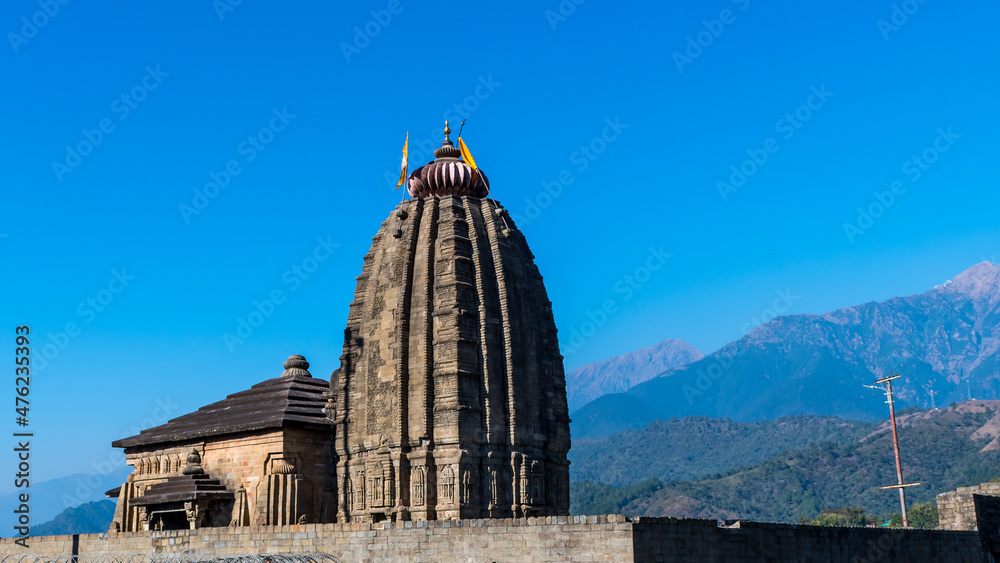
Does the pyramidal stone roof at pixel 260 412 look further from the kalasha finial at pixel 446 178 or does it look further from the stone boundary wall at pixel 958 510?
the stone boundary wall at pixel 958 510

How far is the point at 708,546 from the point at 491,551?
546cm

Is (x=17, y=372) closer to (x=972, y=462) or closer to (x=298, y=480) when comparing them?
(x=298, y=480)

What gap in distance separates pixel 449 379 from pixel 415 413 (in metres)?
1.77

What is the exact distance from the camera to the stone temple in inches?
1385

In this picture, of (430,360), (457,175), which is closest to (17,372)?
(430,360)

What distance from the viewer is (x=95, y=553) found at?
1364 inches

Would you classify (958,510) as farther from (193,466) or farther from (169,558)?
(193,466)

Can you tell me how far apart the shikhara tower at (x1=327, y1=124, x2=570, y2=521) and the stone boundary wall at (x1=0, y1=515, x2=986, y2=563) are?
656 cm

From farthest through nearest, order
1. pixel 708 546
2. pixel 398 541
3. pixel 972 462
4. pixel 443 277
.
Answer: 1. pixel 972 462
2. pixel 443 277
3. pixel 398 541
4. pixel 708 546

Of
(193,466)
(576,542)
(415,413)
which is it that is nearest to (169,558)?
(193,466)

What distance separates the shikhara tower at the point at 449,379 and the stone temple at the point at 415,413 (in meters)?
0.05

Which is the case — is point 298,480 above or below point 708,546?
above

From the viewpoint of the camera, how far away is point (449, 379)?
35219mm

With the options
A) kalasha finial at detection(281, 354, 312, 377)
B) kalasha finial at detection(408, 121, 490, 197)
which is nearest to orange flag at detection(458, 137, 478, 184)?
kalasha finial at detection(408, 121, 490, 197)
